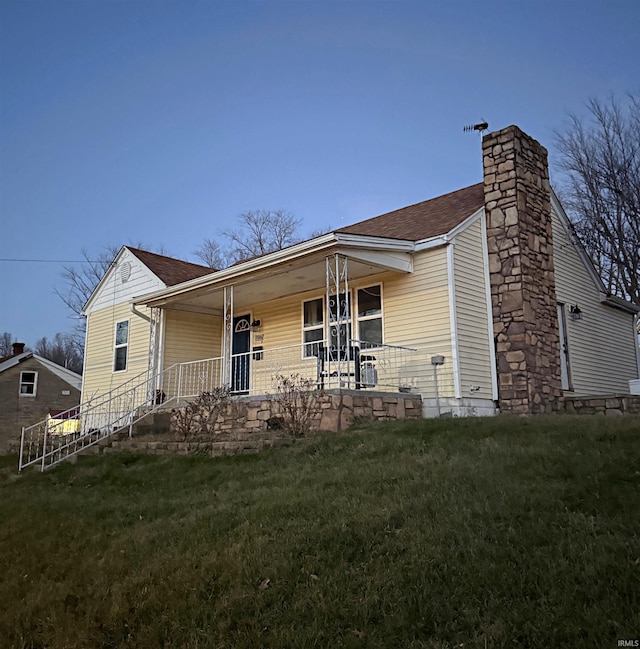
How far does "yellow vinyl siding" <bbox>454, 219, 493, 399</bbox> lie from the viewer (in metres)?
10.6

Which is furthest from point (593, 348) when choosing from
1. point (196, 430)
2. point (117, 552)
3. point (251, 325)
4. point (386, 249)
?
point (117, 552)

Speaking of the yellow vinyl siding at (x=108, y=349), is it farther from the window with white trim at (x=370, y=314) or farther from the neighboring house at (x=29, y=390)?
the neighboring house at (x=29, y=390)

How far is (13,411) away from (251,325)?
53.0 feet

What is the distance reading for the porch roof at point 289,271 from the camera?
33.0ft

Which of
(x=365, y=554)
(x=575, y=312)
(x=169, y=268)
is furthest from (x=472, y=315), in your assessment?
(x=169, y=268)

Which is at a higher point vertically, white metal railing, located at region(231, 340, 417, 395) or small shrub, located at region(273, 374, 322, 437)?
white metal railing, located at region(231, 340, 417, 395)

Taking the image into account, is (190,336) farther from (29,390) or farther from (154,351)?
(29,390)

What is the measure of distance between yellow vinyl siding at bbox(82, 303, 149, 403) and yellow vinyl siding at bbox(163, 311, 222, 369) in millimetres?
796

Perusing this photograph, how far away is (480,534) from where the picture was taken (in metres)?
4.20

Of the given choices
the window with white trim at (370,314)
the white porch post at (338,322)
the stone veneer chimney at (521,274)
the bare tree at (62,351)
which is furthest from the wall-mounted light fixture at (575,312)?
the bare tree at (62,351)

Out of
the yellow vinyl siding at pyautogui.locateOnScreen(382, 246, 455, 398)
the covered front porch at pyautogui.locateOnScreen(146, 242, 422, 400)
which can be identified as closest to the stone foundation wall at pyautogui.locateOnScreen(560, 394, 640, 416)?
the yellow vinyl siding at pyautogui.locateOnScreen(382, 246, 455, 398)

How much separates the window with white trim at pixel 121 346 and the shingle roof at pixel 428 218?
6.50 m

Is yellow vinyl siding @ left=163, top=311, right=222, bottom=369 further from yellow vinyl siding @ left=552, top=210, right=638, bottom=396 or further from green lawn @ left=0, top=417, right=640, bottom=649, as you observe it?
yellow vinyl siding @ left=552, top=210, right=638, bottom=396

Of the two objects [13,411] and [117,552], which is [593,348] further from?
[13,411]
